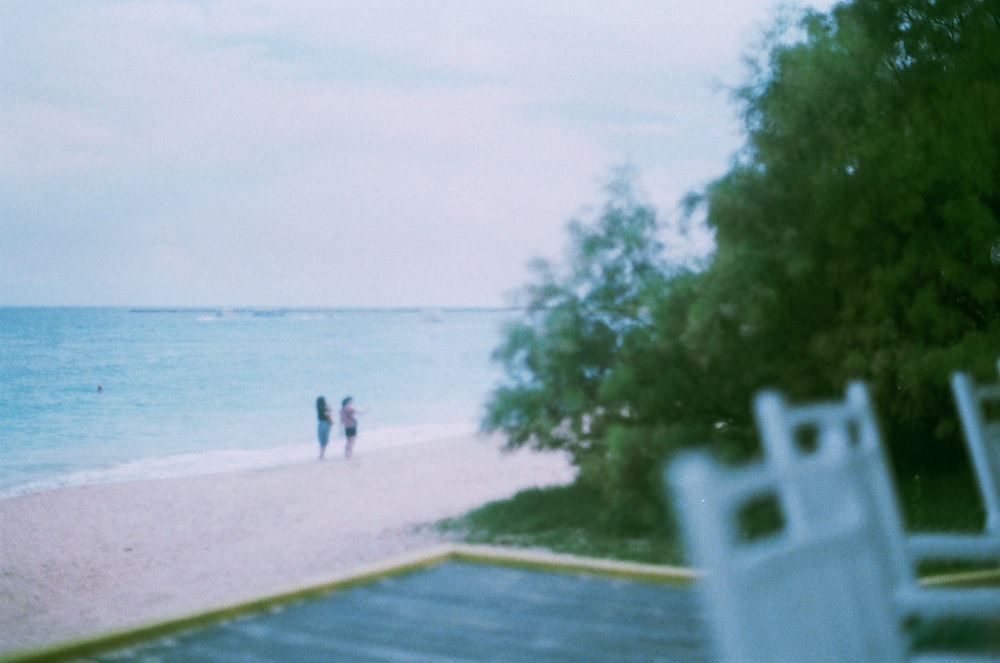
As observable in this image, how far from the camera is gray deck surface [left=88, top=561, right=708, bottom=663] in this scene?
8.23ft

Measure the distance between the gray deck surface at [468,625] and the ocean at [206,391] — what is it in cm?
780

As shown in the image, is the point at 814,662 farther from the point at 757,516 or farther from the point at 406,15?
the point at 406,15

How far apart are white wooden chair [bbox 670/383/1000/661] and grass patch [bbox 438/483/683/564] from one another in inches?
325

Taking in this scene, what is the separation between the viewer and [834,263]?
8297 mm

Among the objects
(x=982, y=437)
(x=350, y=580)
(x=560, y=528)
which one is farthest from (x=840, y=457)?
(x=560, y=528)

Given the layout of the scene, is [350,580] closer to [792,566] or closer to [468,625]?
[468,625]

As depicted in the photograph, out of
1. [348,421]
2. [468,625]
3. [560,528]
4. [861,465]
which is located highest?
[348,421]

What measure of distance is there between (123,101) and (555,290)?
145ft

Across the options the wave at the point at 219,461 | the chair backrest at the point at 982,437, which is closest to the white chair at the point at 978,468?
the chair backrest at the point at 982,437

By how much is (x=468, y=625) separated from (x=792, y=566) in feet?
6.40

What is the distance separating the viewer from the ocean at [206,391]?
72.1ft

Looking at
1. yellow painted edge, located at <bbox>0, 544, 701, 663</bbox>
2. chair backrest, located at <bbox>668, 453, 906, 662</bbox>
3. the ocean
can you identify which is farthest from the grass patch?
chair backrest, located at <bbox>668, 453, 906, 662</bbox>

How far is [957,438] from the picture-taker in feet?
28.2

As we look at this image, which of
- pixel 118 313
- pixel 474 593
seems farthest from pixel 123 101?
pixel 474 593
